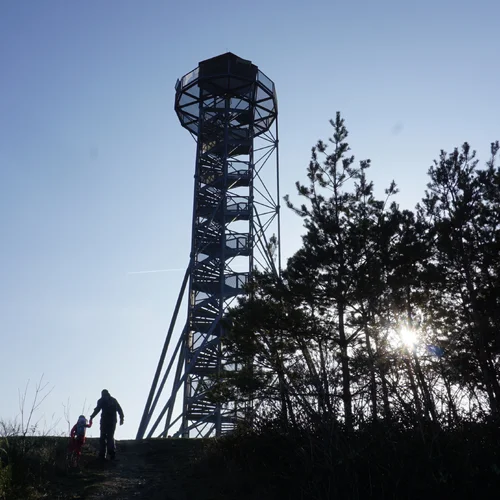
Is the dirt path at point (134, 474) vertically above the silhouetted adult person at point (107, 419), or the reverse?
the silhouetted adult person at point (107, 419)

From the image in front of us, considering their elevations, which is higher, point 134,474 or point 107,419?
point 107,419

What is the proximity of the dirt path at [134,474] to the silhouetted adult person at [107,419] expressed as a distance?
268 millimetres

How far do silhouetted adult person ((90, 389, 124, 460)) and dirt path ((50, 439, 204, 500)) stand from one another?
0.88 ft

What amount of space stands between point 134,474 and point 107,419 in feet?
4.99

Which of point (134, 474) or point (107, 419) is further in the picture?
point (107, 419)

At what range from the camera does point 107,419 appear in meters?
10.8

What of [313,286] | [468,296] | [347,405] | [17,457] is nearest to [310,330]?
[313,286]

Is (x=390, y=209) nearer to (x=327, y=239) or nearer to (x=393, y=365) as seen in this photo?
(x=327, y=239)

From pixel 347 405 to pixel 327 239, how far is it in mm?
4717

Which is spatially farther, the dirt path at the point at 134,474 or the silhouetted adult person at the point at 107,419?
the silhouetted adult person at the point at 107,419

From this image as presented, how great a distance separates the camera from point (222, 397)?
1264 cm

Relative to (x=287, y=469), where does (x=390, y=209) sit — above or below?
above

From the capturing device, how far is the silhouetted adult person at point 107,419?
34.7ft

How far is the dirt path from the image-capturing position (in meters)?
8.25
